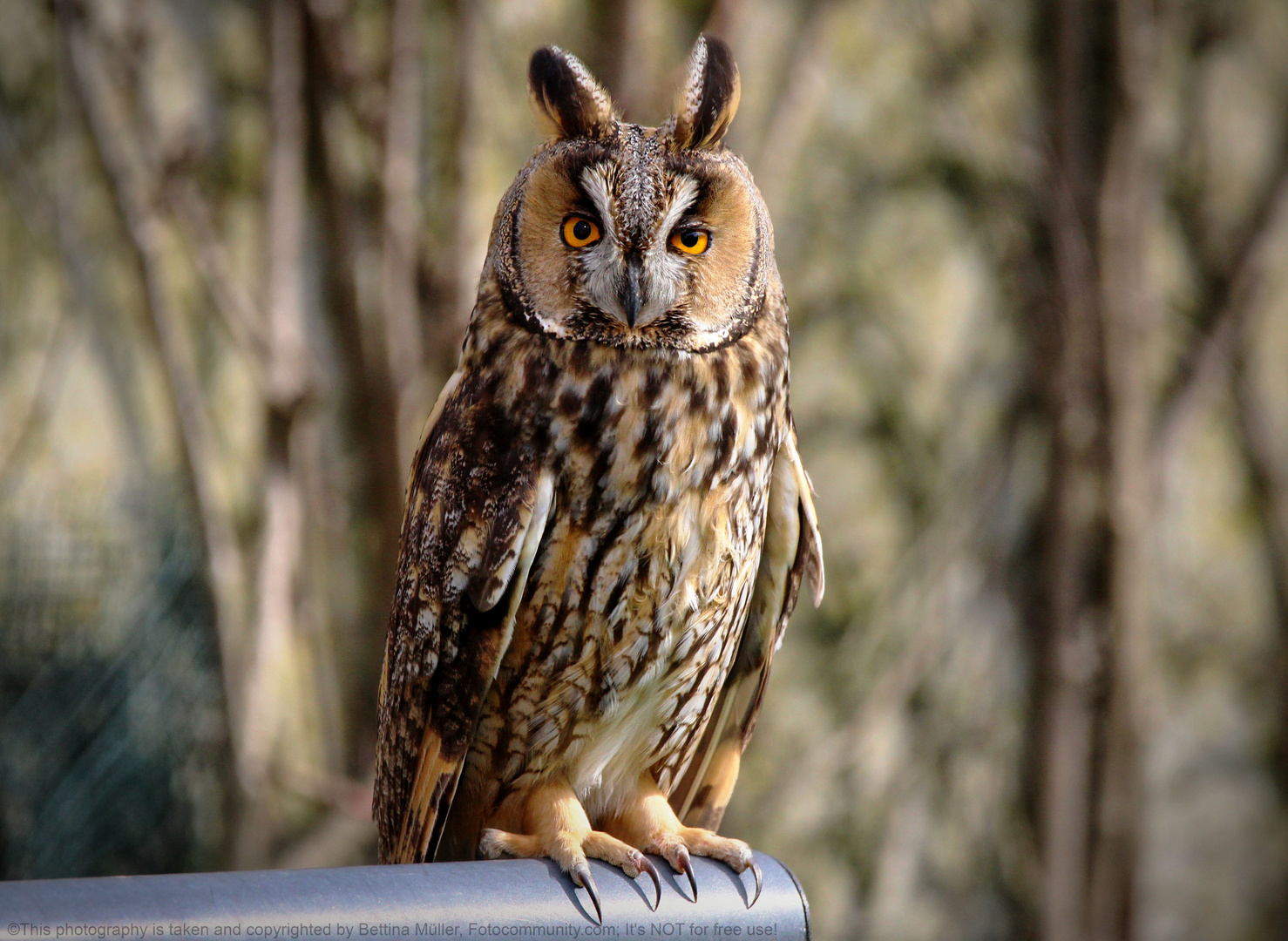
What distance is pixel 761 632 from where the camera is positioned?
1.32 meters

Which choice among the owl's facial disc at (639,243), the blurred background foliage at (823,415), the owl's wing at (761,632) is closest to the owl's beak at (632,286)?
the owl's facial disc at (639,243)

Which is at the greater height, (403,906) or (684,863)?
(403,906)

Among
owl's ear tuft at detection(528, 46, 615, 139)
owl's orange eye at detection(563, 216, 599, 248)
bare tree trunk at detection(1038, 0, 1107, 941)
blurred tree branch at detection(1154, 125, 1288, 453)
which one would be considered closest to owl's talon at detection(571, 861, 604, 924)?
owl's orange eye at detection(563, 216, 599, 248)

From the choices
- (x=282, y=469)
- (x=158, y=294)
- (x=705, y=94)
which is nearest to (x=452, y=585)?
(x=705, y=94)

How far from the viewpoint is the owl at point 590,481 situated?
1061 millimetres

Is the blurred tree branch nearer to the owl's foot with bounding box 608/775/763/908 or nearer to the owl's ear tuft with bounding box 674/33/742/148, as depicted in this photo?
the owl's foot with bounding box 608/775/763/908

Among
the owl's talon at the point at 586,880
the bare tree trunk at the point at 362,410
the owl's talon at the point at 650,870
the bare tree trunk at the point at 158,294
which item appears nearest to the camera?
the owl's talon at the point at 586,880

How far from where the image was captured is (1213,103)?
10.3ft

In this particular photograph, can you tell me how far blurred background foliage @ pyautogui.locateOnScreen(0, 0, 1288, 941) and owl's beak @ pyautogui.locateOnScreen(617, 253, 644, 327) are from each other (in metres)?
1.48

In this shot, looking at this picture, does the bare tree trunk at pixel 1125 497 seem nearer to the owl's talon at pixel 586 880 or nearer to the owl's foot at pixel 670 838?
the owl's foot at pixel 670 838

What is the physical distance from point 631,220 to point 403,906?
0.59 m

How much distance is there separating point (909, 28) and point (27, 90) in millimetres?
2032

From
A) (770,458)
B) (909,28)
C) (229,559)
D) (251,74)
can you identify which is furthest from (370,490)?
(909,28)

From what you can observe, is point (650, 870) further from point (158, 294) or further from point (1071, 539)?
point (1071, 539)
